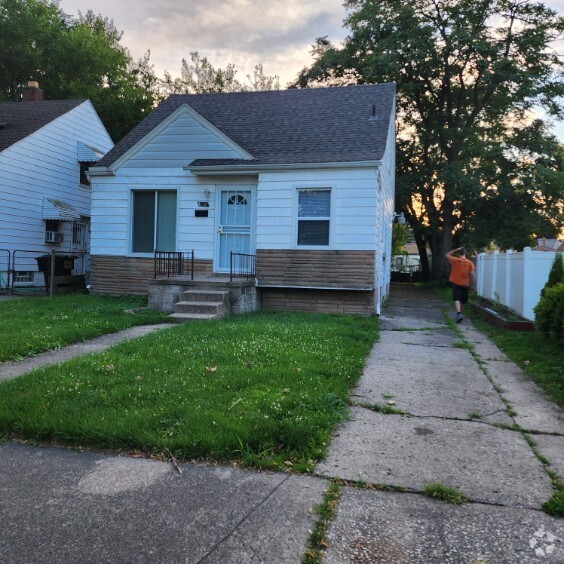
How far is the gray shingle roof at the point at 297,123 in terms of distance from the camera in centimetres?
1092

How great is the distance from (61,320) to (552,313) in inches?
307

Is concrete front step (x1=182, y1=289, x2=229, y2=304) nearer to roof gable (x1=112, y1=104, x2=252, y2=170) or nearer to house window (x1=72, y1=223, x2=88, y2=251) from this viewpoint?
roof gable (x1=112, y1=104, x2=252, y2=170)

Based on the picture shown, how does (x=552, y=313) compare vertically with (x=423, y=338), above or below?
above

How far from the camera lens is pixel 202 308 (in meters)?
9.20

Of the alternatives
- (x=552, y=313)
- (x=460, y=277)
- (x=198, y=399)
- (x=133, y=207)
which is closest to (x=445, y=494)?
(x=198, y=399)

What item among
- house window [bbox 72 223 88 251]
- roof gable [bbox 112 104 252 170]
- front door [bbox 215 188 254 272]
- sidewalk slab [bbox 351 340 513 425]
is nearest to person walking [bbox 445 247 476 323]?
sidewalk slab [bbox 351 340 513 425]

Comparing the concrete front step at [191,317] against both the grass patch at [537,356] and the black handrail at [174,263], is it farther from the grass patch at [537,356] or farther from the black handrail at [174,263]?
the grass patch at [537,356]

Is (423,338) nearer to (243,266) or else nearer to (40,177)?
(243,266)

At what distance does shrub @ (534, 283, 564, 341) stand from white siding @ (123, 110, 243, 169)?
760 centimetres

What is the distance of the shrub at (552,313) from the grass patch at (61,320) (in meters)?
6.43

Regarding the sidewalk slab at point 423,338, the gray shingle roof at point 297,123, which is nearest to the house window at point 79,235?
the gray shingle roof at point 297,123

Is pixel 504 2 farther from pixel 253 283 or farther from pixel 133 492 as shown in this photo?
pixel 133 492

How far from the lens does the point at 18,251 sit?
15773 millimetres

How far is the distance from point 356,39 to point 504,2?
7.18m
